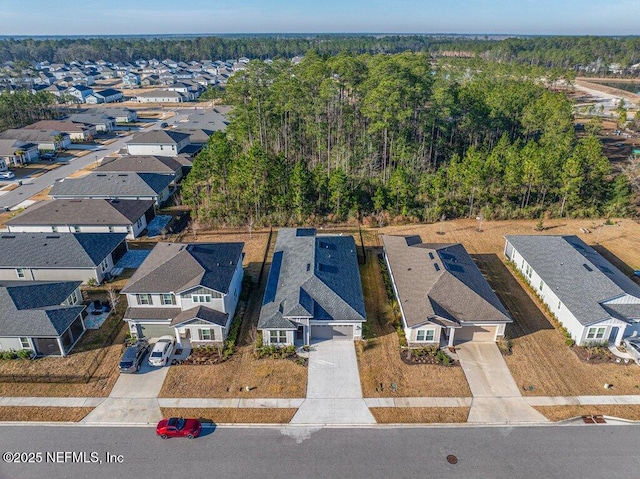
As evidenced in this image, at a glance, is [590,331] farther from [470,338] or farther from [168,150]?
[168,150]

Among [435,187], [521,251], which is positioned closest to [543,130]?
[435,187]

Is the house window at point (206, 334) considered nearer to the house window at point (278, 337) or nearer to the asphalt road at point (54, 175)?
the house window at point (278, 337)

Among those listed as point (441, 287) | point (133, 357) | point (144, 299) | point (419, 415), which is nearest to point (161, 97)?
point (144, 299)

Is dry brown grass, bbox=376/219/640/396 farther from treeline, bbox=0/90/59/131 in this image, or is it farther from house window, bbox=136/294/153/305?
treeline, bbox=0/90/59/131

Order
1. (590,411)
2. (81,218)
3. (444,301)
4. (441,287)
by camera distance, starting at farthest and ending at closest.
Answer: (81,218) → (441,287) → (444,301) → (590,411)

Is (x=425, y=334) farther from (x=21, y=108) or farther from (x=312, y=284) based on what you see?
(x=21, y=108)
